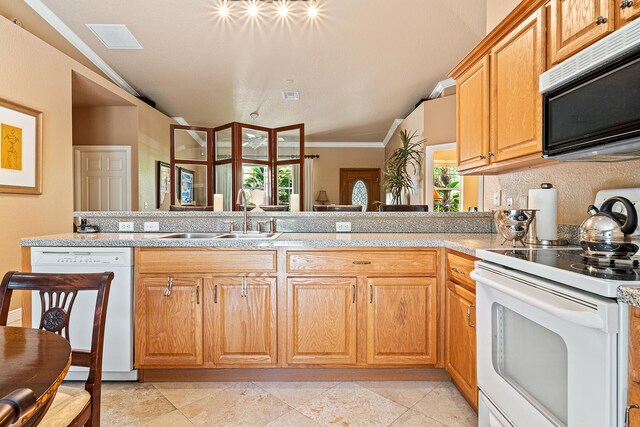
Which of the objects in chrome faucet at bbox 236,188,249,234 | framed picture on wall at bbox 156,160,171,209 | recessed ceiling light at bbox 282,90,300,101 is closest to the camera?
chrome faucet at bbox 236,188,249,234

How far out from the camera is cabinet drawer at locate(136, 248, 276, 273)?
2021 millimetres

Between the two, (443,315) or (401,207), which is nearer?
(443,315)

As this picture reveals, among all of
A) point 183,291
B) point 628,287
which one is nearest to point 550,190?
point 628,287

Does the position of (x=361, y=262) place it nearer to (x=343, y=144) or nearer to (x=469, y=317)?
(x=469, y=317)

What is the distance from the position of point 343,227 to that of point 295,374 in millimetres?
1046

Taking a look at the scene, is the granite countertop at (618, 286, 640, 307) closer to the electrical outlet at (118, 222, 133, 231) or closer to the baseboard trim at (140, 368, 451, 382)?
the baseboard trim at (140, 368, 451, 382)

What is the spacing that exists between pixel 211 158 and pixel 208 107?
1.17 meters

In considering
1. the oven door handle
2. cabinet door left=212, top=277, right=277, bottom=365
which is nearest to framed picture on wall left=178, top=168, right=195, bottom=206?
cabinet door left=212, top=277, right=277, bottom=365

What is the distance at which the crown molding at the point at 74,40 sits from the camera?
351 cm

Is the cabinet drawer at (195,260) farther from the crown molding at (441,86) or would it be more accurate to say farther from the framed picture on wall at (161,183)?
the framed picture on wall at (161,183)

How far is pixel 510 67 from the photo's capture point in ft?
5.94

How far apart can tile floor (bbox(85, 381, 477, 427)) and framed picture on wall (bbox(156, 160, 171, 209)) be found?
4385mm

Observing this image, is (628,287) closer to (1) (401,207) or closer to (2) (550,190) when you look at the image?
(2) (550,190)

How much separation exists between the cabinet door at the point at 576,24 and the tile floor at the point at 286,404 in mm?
1781
